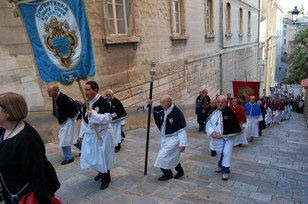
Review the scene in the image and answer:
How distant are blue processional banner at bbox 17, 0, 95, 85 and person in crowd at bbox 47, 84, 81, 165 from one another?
4.55 feet

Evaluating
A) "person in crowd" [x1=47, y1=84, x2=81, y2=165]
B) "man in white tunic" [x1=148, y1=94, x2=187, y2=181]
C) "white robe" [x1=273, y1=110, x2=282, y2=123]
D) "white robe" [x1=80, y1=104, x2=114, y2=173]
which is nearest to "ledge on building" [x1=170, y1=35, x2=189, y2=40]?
"white robe" [x1=273, y1=110, x2=282, y2=123]

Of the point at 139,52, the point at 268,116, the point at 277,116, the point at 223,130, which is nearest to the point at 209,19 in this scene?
the point at 268,116

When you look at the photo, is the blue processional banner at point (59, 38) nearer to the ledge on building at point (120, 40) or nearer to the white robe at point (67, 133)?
the ledge on building at point (120, 40)

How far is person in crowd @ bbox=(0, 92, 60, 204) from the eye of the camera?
210cm

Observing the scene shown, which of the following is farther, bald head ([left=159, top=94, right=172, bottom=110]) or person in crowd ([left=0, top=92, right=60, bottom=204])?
bald head ([left=159, top=94, right=172, bottom=110])

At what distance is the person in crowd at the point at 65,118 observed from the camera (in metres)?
5.06

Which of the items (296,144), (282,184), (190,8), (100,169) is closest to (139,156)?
(100,169)

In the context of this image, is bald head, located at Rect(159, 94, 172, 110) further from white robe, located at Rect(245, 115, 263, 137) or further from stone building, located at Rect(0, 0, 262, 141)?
white robe, located at Rect(245, 115, 263, 137)

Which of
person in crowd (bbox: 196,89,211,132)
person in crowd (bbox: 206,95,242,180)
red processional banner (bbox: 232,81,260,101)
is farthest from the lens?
red processional banner (bbox: 232,81,260,101)

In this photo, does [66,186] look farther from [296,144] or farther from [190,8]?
[190,8]

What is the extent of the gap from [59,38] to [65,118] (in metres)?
2.10

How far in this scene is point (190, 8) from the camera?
530 inches

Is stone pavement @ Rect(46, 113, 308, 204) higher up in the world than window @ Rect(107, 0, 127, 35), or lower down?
lower down

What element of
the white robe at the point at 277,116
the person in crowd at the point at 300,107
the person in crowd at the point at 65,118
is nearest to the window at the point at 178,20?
the white robe at the point at 277,116
